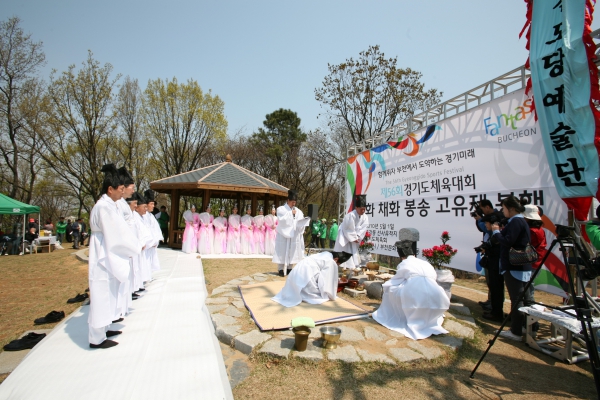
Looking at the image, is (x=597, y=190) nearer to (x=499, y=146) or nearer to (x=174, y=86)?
(x=499, y=146)

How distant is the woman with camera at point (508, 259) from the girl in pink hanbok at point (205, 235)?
980 centimetres

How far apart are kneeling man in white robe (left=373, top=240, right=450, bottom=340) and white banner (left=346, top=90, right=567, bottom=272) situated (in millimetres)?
2583

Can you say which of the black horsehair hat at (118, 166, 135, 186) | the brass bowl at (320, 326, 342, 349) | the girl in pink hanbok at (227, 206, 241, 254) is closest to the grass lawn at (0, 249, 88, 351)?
the black horsehair hat at (118, 166, 135, 186)

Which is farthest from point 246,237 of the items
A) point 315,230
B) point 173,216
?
point 315,230

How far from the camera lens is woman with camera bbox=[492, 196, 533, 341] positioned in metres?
4.02

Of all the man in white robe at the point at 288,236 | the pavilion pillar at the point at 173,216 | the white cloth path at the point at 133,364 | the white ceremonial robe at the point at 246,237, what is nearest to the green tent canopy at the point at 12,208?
the pavilion pillar at the point at 173,216

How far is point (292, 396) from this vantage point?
2.63 m

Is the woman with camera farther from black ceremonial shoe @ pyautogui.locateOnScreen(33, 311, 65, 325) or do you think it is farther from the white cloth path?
black ceremonial shoe @ pyautogui.locateOnScreen(33, 311, 65, 325)

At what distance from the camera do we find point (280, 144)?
971 inches

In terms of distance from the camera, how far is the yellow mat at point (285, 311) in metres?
4.14

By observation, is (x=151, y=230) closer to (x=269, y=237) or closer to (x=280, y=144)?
(x=269, y=237)

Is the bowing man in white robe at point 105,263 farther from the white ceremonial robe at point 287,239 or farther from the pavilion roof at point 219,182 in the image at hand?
the pavilion roof at point 219,182

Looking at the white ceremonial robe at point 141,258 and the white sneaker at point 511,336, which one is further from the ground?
the white ceremonial robe at point 141,258

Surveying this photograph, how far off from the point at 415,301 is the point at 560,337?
2.10 metres
